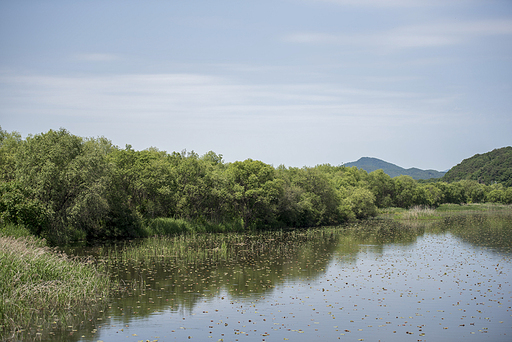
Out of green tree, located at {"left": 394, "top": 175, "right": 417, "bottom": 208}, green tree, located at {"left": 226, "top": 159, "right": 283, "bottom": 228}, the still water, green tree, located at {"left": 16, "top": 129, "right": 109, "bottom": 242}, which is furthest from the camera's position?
green tree, located at {"left": 394, "top": 175, "right": 417, "bottom": 208}

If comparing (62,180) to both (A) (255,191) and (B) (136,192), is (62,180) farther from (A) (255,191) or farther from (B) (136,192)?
(A) (255,191)

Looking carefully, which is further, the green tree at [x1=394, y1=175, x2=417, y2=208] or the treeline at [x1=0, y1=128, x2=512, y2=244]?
the green tree at [x1=394, y1=175, x2=417, y2=208]

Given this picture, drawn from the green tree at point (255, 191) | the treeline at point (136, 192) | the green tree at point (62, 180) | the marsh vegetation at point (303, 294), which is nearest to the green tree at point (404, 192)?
the treeline at point (136, 192)

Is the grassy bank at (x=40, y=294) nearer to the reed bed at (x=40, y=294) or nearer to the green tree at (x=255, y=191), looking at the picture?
the reed bed at (x=40, y=294)

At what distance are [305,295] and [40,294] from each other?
11953 mm

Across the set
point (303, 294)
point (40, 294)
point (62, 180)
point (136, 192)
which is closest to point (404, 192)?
point (136, 192)

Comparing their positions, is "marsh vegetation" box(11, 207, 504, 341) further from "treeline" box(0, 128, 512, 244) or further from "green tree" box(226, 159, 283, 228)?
"green tree" box(226, 159, 283, 228)

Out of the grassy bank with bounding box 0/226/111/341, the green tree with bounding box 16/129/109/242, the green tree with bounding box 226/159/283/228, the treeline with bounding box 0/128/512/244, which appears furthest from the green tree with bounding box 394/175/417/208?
the grassy bank with bounding box 0/226/111/341

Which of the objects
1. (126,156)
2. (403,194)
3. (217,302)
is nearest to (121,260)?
(217,302)

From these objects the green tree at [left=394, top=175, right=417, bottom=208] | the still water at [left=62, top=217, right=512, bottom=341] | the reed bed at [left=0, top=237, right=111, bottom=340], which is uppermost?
the green tree at [left=394, top=175, right=417, bottom=208]

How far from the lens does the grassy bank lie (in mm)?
14039

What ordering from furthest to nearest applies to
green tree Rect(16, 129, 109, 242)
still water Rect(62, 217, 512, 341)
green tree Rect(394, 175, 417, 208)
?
green tree Rect(394, 175, 417, 208)
green tree Rect(16, 129, 109, 242)
still water Rect(62, 217, 512, 341)

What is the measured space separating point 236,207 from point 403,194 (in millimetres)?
72462

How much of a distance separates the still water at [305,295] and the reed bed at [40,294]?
3.17 feet
